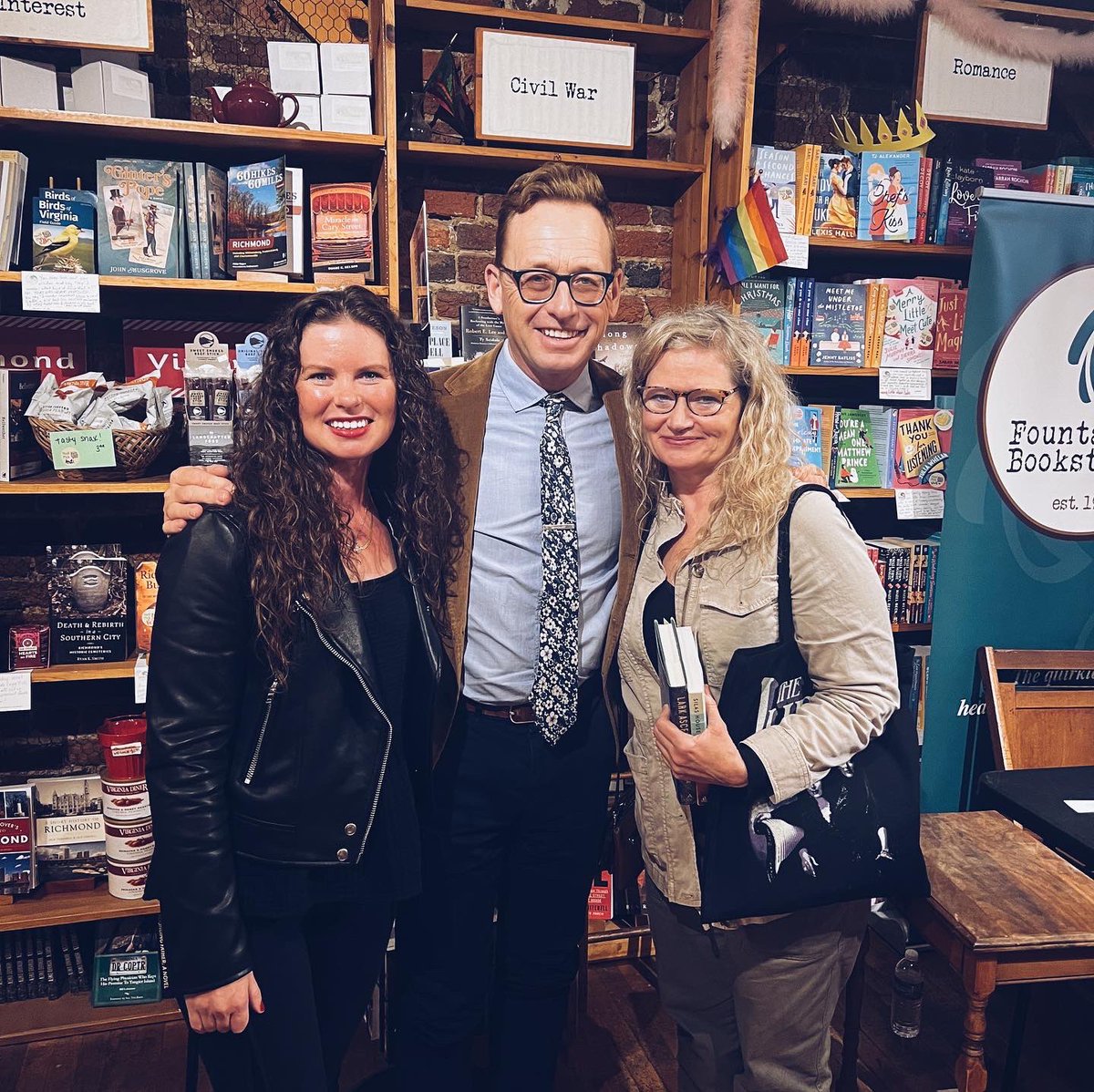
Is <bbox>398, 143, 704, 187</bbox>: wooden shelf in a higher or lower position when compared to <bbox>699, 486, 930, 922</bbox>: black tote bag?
higher

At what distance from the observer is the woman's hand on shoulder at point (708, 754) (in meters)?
1.32

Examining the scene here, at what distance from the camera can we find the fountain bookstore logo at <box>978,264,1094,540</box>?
93.9 inches

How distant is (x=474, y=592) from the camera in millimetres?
1643

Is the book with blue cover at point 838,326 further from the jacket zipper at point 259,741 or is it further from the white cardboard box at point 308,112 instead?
the jacket zipper at point 259,741

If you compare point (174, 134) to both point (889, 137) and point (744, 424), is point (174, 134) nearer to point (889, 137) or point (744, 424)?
point (744, 424)

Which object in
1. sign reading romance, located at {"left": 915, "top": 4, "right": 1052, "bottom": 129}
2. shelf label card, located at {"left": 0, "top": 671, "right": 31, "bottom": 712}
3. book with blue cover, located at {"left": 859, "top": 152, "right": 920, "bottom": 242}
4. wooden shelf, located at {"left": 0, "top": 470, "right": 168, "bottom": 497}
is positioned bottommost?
shelf label card, located at {"left": 0, "top": 671, "right": 31, "bottom": 712}

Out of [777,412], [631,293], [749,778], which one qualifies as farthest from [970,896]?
[631,293]

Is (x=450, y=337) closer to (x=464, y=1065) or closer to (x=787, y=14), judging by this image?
(x=787, y=14)

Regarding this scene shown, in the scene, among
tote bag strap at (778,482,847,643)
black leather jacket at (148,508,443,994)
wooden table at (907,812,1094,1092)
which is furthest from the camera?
wooden table at (907,812,1094,1092)

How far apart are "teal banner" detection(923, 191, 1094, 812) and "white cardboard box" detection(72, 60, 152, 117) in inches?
89.5

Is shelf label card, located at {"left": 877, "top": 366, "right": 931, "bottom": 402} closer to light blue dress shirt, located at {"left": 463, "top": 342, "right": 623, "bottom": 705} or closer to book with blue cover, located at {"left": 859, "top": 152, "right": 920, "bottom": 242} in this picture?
book with blue cover, located at {"left": 859, "top": 152, "right": 920, "bottom": 242}

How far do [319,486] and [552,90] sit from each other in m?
1.64

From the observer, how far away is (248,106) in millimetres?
2145

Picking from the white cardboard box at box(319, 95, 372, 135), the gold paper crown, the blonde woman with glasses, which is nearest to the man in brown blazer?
the blonde woman with glasses
